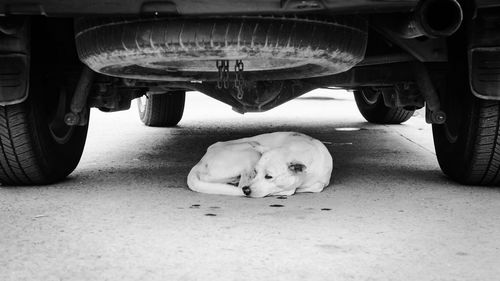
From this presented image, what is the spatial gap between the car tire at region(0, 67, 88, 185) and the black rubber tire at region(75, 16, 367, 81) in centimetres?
51

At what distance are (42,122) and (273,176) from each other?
42.9 inches

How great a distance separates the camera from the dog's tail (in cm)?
290

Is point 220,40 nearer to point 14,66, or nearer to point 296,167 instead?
point 296,167

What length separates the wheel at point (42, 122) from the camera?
2928 millimetres

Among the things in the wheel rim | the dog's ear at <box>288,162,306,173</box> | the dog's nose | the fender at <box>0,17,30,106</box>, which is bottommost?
the dog's nose

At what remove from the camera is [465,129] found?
2.98m

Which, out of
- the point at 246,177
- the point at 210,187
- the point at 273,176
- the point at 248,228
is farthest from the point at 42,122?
the point at 248,228

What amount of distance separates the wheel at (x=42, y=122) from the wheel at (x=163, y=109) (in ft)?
9.09

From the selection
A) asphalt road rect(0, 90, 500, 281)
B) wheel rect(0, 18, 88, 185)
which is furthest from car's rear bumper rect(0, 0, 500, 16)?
asphalt road rect(0, 90, 500, 281)

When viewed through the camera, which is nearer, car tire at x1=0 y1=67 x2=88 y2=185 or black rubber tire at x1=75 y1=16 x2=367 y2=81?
black rubber tire at x1=75 y1=16 x2=367 y2=81

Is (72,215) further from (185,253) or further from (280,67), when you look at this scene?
(280,67)

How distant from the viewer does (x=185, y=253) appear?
2.02 meters

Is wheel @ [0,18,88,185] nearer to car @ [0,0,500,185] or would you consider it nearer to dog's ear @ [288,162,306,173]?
car @ [0,0,500,185]

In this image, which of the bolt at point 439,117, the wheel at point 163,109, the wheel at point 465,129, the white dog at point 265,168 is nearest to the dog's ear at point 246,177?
the white dog at point 265,168
